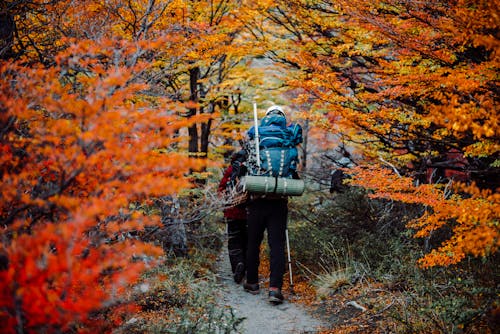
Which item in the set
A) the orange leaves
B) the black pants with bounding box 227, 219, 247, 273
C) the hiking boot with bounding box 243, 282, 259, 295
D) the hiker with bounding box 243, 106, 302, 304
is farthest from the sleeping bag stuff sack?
the hiking boot with bounding box 243, 282, 259, 295

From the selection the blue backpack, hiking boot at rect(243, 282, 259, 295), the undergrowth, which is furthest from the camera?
hiking boot at rect(243, 282, 259, 295)

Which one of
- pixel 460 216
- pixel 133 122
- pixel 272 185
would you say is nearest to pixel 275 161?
pixel 272 185

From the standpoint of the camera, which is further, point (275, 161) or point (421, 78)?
point (275, 161)

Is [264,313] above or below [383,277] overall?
below

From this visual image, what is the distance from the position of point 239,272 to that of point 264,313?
1290 mm

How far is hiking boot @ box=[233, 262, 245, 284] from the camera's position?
666cm

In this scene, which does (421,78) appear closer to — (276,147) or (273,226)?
(276,147)

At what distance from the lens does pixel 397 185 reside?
505 centimetres

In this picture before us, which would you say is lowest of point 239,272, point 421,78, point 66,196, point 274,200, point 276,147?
point 239,272

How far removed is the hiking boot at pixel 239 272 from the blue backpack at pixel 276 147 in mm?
1767

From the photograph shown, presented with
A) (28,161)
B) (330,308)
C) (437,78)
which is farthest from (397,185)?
(28,161)

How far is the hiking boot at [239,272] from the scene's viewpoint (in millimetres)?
6656

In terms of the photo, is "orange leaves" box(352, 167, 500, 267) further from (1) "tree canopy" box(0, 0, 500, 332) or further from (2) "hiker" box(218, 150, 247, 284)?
(2) "hiker" box(218, 150, 247, 284)

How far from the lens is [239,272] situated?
21.9 ft
